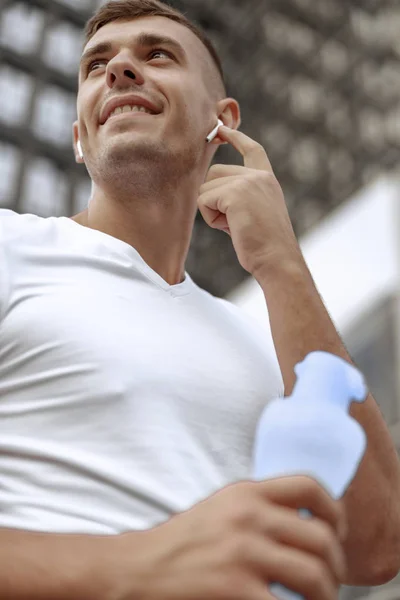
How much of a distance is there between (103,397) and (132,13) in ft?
3.91

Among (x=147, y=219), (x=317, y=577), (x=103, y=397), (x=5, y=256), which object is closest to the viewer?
(x=317, y=577)

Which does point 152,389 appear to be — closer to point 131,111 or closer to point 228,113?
point 131,111

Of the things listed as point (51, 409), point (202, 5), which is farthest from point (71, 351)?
point (202, 5)

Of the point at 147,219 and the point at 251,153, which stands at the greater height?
the point at 251,153

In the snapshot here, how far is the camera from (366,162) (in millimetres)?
34156

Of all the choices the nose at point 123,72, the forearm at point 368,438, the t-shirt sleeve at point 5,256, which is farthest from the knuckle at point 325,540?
the nose at point 123,72

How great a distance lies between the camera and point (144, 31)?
2.19 meters

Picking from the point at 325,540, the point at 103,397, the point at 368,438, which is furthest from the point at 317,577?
the point at 368,438

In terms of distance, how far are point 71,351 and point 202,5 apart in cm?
3627

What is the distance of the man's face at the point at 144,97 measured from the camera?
1.99m

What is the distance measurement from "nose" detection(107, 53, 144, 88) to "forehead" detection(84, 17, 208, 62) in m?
0.12

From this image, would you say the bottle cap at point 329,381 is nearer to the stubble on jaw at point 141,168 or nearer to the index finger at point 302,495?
the index finger at point 302,495

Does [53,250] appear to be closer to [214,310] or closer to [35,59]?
[214,310]

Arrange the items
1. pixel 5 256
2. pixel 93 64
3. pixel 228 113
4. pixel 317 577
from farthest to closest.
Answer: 1. pixel 228 113
2. pixel 93 64
3. pixel 5 256
4. pixel 317 577
